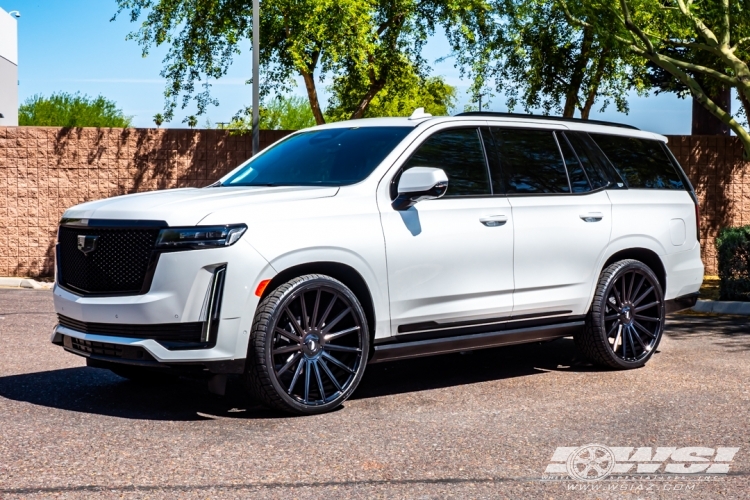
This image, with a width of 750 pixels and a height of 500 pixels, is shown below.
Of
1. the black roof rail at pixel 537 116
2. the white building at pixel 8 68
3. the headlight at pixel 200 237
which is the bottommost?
the headlight at pixel 200 237

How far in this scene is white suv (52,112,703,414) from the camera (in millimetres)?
6109

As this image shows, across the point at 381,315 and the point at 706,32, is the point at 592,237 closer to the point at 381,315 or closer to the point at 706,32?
the point at 381,315

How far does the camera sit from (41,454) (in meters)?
5.35

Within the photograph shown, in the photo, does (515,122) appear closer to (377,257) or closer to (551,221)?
(551,221)

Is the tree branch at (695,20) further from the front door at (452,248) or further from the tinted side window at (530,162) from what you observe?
the front door at (452,248)

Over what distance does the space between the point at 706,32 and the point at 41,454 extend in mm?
13977

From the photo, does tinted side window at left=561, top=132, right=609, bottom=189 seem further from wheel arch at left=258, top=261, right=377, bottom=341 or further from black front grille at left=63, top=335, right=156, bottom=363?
black front grille at left=63, top=335, right=156, bottom=363

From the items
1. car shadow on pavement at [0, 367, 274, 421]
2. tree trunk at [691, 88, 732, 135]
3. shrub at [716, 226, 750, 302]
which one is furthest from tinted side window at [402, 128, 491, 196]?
tree trunk at [691, 88, 732, 135]

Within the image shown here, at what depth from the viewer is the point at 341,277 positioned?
21.9ft

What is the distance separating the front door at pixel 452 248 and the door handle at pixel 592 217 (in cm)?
87

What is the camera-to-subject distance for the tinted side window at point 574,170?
27.1 feet

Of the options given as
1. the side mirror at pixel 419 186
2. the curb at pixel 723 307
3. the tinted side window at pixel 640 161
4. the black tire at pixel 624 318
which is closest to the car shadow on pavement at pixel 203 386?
the black tire at pixel 624 318

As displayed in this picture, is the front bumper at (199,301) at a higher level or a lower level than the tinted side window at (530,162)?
lower

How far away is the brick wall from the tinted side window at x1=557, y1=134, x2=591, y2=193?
1097cm
